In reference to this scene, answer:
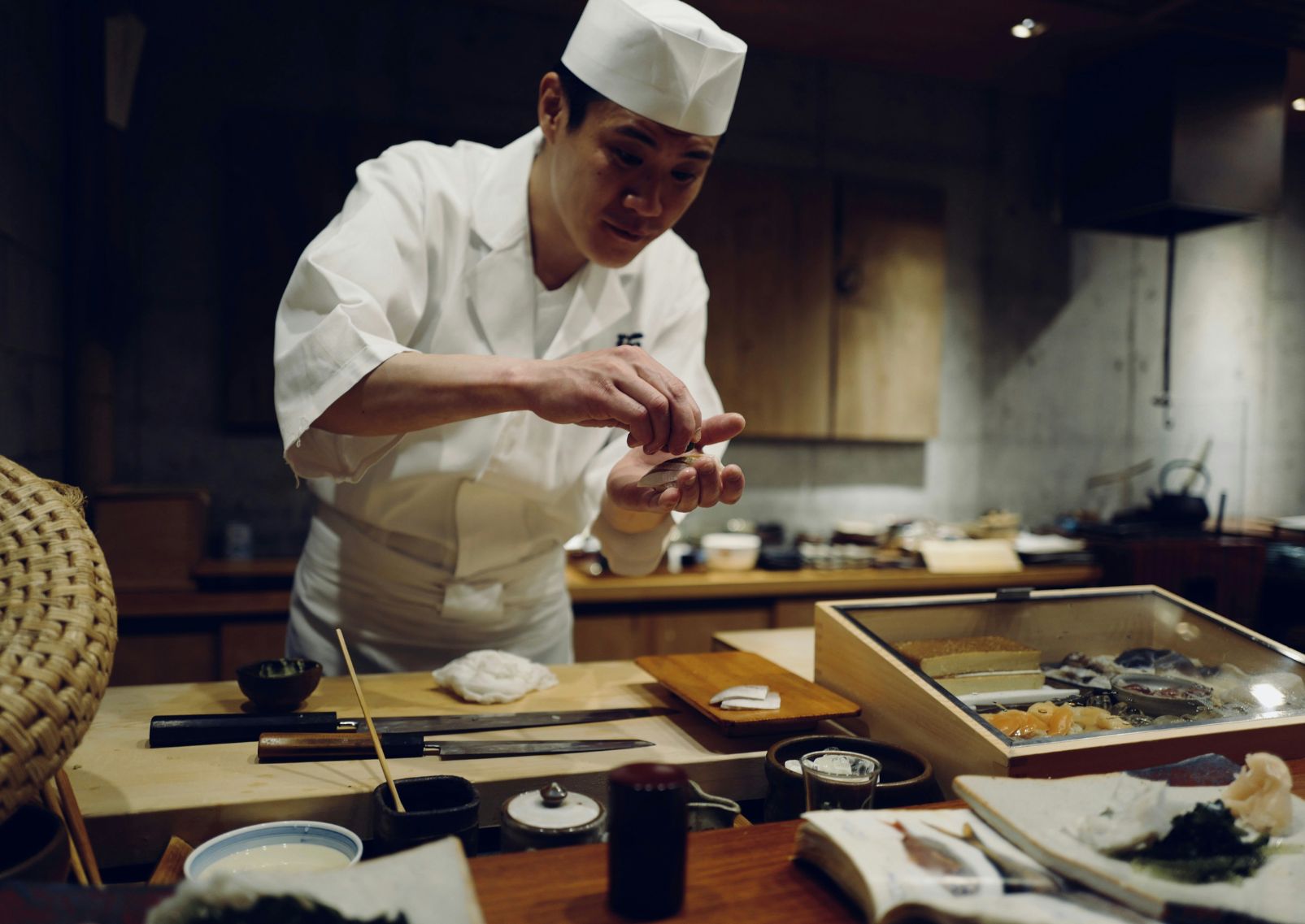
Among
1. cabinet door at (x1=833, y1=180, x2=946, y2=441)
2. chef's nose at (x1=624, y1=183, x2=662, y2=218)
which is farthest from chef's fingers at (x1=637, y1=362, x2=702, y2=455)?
cabinet door at (x1=833, y1=180, x2=946, y2=441)

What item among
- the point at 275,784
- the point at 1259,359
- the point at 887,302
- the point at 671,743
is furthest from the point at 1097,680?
the point at 1259,359

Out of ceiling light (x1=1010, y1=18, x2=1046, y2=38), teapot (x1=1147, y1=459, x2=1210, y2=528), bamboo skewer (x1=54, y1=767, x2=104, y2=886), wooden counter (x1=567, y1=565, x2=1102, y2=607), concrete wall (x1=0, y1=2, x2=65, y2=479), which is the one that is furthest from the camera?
teapot (x1=1147, y1=459, x2=1210, y2=528)

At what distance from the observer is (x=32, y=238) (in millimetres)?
2639

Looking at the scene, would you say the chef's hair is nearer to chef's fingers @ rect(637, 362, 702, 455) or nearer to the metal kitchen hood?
chef's fingers @ rect(637, 362, 702, 455)

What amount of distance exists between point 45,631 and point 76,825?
0.89 ft

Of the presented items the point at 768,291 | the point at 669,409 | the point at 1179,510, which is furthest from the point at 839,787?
the point at 1179,510

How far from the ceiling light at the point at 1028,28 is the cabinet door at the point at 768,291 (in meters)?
1.04

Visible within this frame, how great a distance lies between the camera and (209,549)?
3594 millimetres

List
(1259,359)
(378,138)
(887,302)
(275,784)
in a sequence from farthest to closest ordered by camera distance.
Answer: (1259,359) → (887,302) → (378,138) → (275,784)

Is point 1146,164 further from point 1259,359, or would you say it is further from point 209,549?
point 209,549

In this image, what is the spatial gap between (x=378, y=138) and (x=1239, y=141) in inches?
157

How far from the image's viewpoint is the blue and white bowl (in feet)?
3.12

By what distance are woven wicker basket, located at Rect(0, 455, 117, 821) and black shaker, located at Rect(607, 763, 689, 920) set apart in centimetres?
53

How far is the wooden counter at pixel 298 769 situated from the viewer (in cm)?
111
